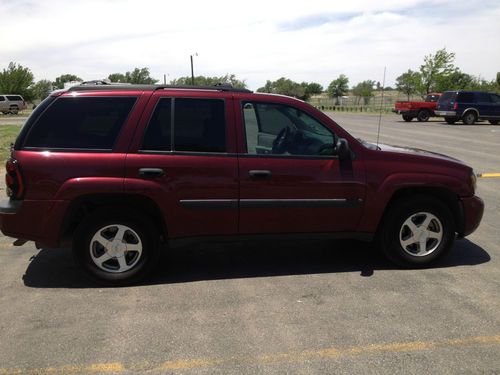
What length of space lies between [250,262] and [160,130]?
5.42 feet

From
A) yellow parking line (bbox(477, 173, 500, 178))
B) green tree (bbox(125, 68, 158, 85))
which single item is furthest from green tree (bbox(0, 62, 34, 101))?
yellow parking line (bbox(477, 173, 500, 178))

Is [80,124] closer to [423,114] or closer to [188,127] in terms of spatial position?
[188,127]

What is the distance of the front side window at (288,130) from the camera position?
4.49 metres

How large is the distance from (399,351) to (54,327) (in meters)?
2.44

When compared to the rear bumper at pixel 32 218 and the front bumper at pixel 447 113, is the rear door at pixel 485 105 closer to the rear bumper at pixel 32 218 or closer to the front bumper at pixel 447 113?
the front bumper at pixel 447 113

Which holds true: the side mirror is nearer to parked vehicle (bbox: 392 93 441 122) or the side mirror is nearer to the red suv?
the red suv

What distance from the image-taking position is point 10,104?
144 ft

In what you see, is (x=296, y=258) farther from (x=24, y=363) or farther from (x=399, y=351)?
(x=24, y=363)

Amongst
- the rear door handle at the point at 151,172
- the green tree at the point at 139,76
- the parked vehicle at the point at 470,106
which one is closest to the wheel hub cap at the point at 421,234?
the rear door handle at the point at 151,172

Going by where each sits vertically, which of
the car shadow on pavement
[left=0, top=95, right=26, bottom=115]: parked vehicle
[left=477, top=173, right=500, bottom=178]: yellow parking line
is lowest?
[left=0, top=95, right=26, bottom=115]: parked vehicle

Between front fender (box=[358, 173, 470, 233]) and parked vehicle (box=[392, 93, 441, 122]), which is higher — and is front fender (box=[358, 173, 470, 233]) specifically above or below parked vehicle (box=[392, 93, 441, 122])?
above

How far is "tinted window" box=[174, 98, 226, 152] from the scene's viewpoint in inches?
170

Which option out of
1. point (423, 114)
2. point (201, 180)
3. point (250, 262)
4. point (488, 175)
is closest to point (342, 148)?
point (201, 180)

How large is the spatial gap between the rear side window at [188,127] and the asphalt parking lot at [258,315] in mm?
1244
